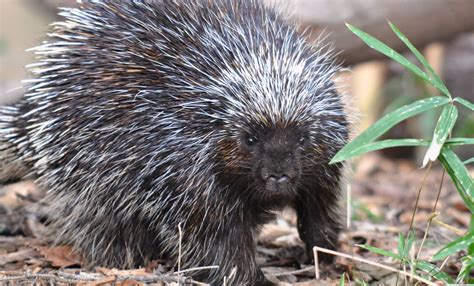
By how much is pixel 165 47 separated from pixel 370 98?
8150mm

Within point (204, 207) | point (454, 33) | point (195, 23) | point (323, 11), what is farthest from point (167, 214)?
point (454, 33)

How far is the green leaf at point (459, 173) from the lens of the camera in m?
4.29

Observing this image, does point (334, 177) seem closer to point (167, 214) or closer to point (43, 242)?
point (167, 214)

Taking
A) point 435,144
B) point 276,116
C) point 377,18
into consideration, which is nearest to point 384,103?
point 377,18

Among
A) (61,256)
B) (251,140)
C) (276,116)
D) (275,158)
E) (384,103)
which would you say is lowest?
(61,256)

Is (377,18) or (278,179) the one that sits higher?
(377,18)

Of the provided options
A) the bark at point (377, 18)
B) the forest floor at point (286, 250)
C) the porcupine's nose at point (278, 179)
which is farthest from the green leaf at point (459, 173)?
the bark at point (377, 18)

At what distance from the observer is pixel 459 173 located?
430 centimetres

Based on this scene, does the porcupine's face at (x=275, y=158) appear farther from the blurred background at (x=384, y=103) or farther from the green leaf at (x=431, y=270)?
the green leaf at (x=431, y=270)

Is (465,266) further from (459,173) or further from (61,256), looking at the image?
(61,256)

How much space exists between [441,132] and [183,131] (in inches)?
60.7

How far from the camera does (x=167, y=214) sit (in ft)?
15.9

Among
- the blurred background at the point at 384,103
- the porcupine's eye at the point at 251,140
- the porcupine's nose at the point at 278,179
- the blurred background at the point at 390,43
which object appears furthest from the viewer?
the blurred background at the point at 390,43

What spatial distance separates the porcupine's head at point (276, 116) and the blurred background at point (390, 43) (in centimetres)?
49
